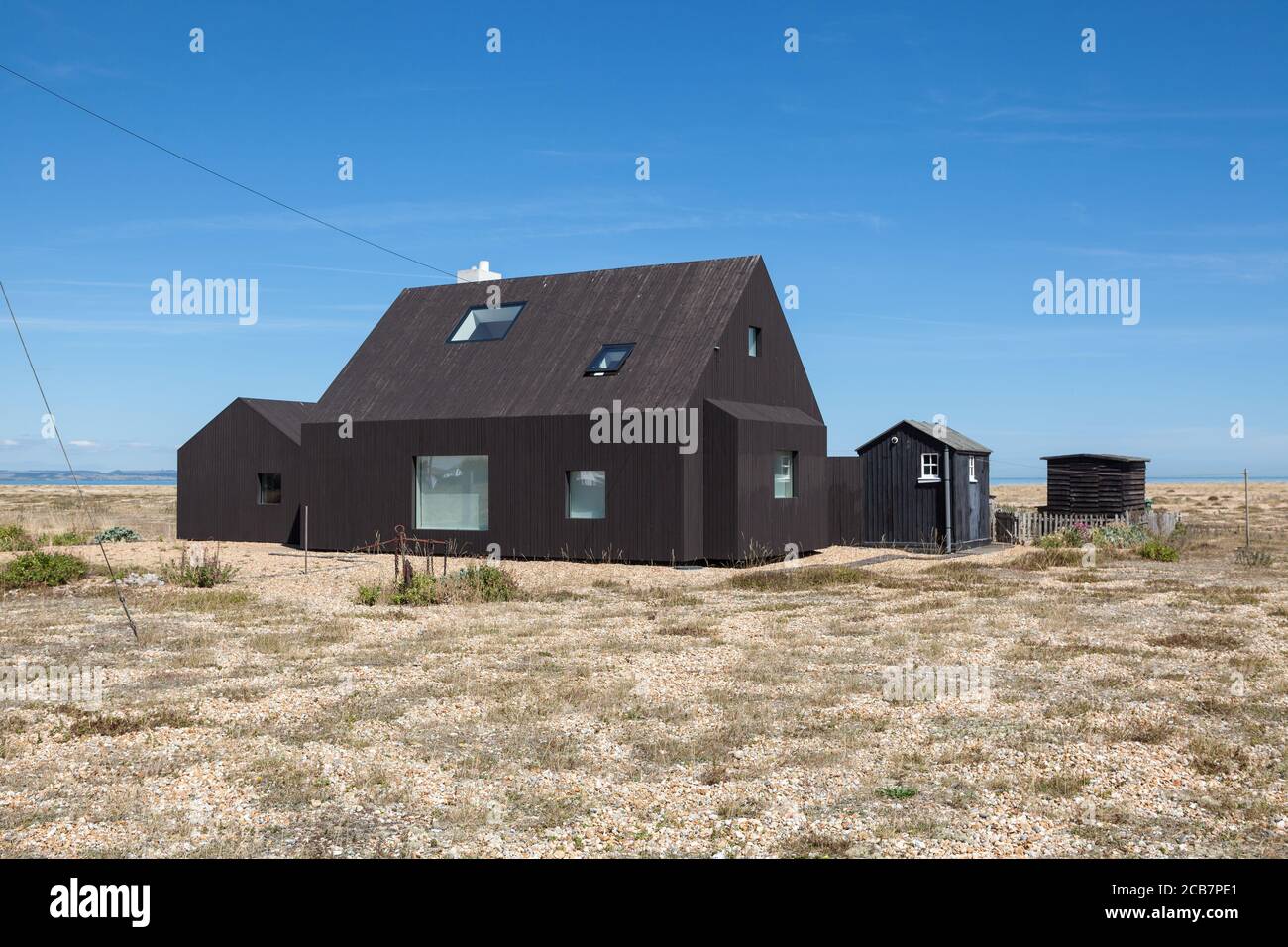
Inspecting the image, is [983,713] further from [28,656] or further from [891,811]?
[28,656]

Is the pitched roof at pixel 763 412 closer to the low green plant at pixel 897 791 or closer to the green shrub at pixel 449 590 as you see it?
the green shrub at pixel 449 590

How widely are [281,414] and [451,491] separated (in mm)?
8861

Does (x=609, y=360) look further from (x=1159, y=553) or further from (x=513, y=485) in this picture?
(x=1159, y=553)

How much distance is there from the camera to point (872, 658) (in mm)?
10836

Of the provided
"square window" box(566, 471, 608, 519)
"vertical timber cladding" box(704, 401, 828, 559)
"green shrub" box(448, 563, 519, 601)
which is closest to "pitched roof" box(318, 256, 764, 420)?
"vertical timber cladding" box(704, 401, 828, 559)

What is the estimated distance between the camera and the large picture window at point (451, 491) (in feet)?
79.2

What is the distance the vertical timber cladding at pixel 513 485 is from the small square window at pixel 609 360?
158cm

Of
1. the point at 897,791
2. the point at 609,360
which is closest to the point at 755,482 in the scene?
the point at 609,360

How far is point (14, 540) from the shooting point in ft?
85.8

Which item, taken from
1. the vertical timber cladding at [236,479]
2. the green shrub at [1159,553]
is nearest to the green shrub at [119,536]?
the vertical timber cladding at [236,479]

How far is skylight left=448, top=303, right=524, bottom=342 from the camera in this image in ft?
87.9

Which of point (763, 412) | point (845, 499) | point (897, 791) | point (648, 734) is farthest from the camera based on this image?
point (845, 499)
